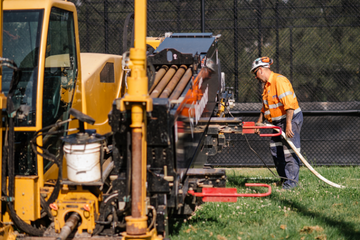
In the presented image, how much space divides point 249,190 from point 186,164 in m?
2.29

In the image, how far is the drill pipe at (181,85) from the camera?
4.02 metres

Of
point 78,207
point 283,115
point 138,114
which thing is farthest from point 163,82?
point 283,115

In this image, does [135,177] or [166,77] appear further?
[166,77]

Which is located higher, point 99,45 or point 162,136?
point 99,45

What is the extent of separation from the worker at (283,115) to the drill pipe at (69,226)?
367 cm

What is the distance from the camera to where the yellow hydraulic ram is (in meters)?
3.28

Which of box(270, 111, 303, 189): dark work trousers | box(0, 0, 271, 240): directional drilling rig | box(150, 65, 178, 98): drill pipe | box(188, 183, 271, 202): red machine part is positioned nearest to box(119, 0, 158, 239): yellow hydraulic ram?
box(0, 0, 271, 240): directional drilling rig

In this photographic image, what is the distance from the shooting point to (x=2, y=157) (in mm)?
3697

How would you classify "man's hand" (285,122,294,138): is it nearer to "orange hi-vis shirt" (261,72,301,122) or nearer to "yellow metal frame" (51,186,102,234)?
"orange hi-vis shirt" (261,72,301,122)

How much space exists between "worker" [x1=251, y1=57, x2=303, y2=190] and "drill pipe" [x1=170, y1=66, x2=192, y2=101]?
2.30 metres

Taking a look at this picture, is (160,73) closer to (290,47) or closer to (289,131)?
(289,131)

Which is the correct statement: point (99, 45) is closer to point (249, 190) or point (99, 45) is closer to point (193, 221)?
point (249, 190)

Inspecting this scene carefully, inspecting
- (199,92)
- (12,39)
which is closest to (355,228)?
(199,92)

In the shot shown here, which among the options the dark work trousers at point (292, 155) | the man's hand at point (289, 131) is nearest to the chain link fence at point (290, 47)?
the dark work trousers at point (292, 155)
